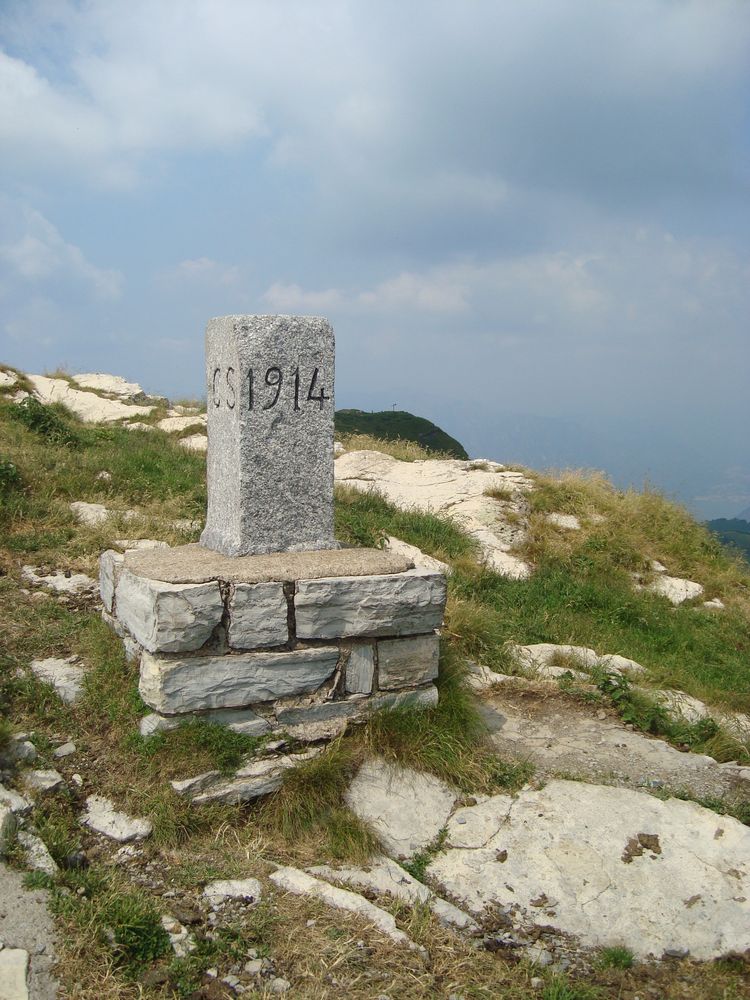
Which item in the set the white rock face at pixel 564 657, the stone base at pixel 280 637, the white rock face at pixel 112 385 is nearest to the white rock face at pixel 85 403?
the white rock face at pixel 112 385

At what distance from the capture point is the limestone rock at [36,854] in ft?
10.8

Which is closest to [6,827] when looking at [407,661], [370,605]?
[370,605]

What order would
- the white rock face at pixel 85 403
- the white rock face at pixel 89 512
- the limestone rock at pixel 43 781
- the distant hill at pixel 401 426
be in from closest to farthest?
the limestone rock at pixel 43 781, the white rock face at pixel 89 512, the white rock face at pixel 85 403, the distant hill at pixel 401 426

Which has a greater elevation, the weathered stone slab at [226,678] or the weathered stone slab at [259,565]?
the weathered stone slab at [259,565]

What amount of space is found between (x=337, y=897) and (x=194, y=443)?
9471mm

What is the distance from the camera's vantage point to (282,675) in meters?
4.12

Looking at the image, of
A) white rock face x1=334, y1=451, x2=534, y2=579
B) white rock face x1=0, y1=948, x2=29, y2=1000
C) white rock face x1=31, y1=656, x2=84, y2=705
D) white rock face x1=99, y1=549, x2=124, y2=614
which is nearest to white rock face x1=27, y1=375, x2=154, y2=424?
white rock face x1=334, y1=451, x2=534, y2=579

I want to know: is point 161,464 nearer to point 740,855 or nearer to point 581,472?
point 581,472

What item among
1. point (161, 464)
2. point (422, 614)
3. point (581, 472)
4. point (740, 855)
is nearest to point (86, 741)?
point (422, 614)

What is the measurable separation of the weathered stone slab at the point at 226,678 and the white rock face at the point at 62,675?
69 cm

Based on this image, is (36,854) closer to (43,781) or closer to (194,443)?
(43,781)

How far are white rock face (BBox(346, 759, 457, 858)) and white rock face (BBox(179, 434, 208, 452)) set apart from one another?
7850 mm

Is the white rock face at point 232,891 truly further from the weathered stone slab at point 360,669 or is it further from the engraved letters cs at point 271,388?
the engraved letters cs at point 271,388

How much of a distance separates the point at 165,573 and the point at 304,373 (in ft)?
4.53
